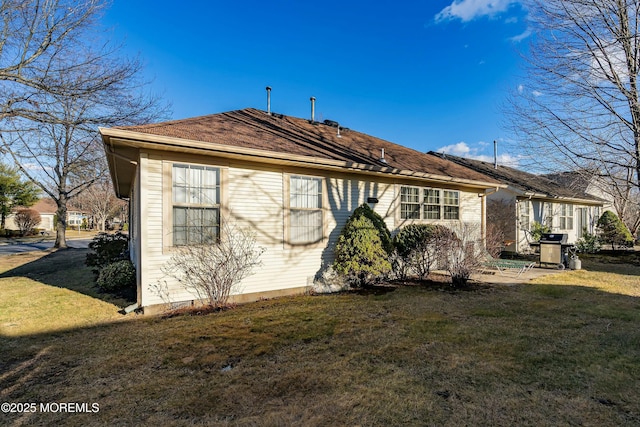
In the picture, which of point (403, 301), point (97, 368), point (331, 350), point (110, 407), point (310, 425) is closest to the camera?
point (310, 425)

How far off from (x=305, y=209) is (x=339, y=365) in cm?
440

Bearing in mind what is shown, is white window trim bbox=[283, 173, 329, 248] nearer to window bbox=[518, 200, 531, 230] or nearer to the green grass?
the green grass

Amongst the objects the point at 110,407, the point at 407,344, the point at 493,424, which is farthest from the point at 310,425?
the point at 407,344

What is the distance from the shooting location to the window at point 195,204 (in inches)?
234

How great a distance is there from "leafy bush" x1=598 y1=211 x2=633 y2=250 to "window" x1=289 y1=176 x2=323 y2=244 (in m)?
19.3

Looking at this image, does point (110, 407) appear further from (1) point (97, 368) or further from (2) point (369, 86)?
(2) point (369, 86)

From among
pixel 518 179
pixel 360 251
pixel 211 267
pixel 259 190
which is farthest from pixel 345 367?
pixel 518 179

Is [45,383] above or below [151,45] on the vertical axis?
below

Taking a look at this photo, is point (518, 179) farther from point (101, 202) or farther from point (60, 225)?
point (101, 202)

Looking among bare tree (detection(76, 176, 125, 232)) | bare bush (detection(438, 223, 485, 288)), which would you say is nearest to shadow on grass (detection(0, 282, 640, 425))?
bare bush (detection(438, 223, 485, 288))

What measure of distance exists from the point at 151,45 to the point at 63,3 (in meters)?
2.66

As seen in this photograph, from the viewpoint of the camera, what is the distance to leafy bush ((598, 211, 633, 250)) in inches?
686

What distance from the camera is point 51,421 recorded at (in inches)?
104

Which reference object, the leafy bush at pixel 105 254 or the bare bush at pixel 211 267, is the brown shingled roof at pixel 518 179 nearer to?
the bare bush at pixel 211 267
